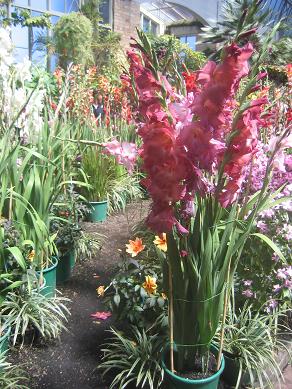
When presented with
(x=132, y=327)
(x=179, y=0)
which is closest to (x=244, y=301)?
(x=132, y=327)

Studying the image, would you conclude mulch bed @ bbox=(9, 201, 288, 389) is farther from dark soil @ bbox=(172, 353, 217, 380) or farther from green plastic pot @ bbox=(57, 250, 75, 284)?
dark soil @ bbox=(172, 353, 217, 380)

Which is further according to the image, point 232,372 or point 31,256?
point 31,256

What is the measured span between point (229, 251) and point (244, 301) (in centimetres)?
80

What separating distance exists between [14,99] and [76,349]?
1328 mm

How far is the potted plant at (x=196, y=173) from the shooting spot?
3.47 ft

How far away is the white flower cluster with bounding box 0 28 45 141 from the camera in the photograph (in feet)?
7.02

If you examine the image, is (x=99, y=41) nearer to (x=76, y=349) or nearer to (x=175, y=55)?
(x=175, y=55)

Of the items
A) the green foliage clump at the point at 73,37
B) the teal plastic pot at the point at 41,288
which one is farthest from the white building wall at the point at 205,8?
the teal plastic pot at the point at 41,288

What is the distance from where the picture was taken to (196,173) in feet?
3.69

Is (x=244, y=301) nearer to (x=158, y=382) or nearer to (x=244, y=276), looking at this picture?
(x=244, y=276)

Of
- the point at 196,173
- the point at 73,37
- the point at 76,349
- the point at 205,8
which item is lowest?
the point at 76,349

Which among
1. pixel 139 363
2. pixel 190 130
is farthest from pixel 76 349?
pixel 190 130

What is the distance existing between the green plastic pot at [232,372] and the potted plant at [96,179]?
242 centimetres

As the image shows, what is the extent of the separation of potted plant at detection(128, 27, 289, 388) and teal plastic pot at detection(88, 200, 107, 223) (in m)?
2.46
